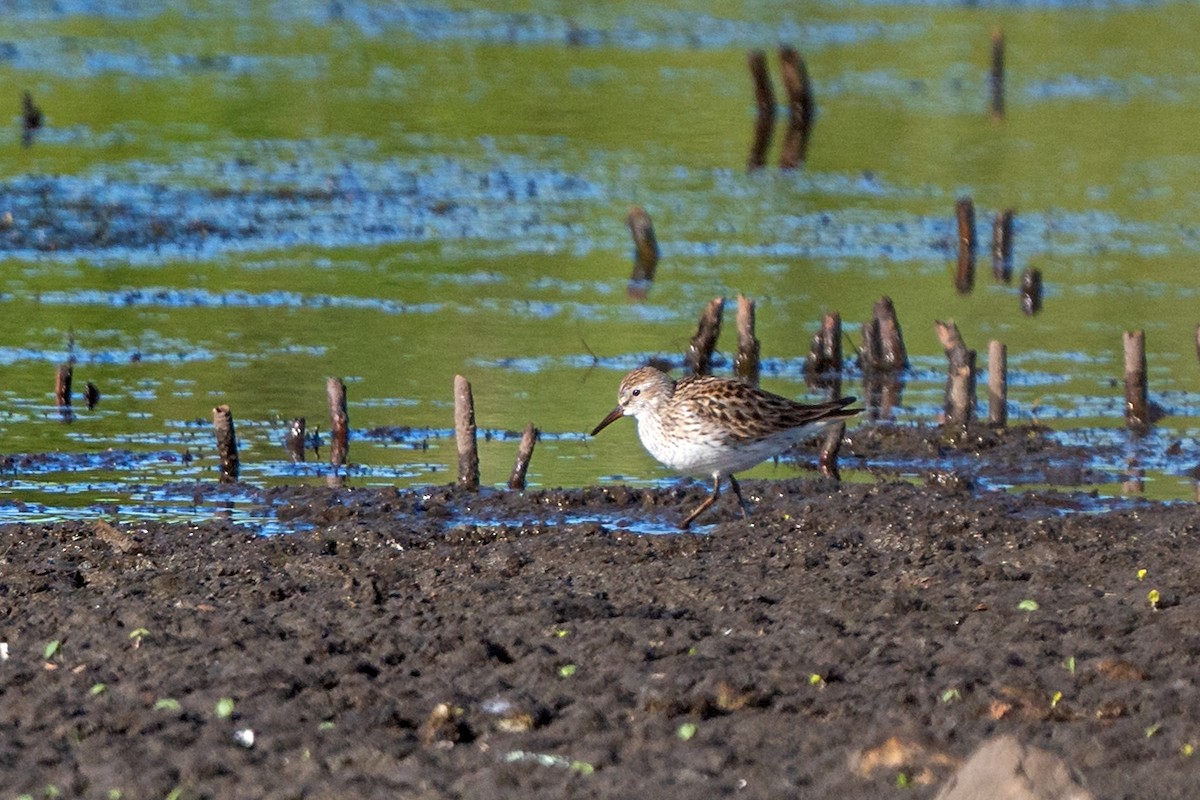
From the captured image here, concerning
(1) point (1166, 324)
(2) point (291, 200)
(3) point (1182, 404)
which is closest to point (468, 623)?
(3) point (1182, 404)

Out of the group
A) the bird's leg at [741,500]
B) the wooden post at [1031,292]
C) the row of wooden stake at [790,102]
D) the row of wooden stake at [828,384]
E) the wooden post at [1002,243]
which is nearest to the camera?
the bird's leg at [741,500]

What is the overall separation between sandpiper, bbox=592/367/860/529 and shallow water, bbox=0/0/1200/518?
111cm

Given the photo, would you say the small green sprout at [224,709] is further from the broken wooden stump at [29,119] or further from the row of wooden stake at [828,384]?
the broken wooden stump at [29,119]

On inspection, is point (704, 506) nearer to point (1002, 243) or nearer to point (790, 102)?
point (1002, 243)

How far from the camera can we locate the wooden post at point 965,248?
18.1 meters

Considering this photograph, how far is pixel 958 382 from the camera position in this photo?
12.5 meters

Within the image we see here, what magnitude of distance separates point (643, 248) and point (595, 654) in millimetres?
11068

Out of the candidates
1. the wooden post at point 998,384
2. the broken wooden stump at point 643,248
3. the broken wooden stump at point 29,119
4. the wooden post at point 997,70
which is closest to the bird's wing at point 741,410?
the wooden post at point 998,384

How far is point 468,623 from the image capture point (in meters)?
8.05

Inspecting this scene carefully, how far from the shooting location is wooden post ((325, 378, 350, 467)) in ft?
39.2

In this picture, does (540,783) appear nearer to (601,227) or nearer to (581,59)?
(601,227)

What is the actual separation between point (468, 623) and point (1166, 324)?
982 centimetres

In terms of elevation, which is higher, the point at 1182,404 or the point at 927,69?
the point at 927,69

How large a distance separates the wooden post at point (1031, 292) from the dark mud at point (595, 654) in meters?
6.85
